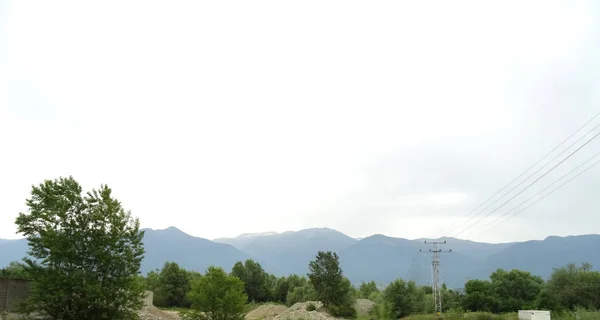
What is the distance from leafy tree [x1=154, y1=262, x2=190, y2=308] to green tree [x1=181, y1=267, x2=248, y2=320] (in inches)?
1932

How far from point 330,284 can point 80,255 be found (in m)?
42.6

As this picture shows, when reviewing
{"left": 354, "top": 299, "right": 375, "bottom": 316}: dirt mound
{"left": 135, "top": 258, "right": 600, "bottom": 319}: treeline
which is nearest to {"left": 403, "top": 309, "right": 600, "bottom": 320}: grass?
{"left": 135, "top": 258, "right": 600, "bottom": 319}: treeline

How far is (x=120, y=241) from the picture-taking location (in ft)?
125

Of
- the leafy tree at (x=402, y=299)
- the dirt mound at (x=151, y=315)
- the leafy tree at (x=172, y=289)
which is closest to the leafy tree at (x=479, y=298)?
the leafy tree at (x=402, y=299)

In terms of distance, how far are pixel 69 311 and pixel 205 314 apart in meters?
12.2

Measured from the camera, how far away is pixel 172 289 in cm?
8919

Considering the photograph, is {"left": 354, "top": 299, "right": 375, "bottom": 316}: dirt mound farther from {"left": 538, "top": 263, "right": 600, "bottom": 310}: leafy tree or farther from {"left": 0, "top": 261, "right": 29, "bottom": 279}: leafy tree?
{"left": 0, "top": 261, "right": 29, "bottom": 279}: leafy tree

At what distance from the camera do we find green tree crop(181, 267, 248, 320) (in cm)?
4188

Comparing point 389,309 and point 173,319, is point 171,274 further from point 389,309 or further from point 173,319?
point 389,309

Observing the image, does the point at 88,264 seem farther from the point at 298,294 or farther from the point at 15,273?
the point at 298,294

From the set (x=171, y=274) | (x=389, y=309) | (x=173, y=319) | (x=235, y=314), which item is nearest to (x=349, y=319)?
(x=389, y=309)

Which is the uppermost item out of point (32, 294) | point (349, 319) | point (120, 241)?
point (120, 241)

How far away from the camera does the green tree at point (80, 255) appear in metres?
34.8

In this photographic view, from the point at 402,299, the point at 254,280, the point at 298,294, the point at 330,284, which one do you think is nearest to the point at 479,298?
the point at 402,299
